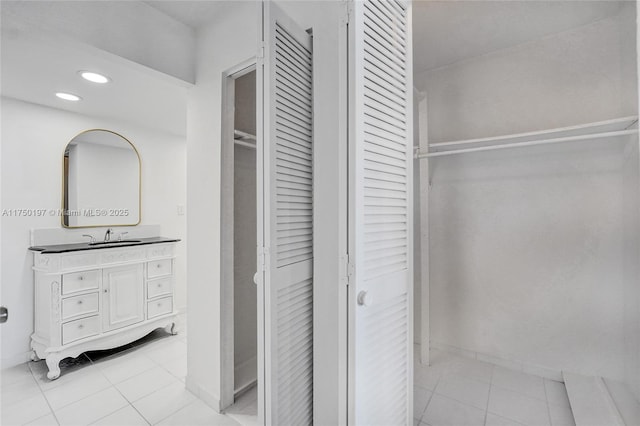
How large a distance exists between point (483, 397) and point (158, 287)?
104 inches

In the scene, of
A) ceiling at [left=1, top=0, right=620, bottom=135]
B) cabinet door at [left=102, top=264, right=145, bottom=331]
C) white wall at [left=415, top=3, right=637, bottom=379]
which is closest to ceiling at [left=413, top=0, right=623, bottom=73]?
ceiling at [left=1, top=0, right=620, bottom=135]

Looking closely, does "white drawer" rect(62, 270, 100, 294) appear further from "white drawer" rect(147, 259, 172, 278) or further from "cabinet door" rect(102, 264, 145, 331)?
"white drawer" rect(147, 259, 172, 278)

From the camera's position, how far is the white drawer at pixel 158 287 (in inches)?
105

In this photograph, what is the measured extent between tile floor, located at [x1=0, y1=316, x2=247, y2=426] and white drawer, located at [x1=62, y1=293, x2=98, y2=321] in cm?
Answer: 40

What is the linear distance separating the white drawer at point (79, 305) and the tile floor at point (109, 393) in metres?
0.40

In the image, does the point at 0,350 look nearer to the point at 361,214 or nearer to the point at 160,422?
the point at 160,422

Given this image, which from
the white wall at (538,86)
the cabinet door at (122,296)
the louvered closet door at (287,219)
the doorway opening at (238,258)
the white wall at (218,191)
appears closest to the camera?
the louvered closet door at (287,219)

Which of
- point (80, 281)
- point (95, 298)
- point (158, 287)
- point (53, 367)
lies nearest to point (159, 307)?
point (158, 287)

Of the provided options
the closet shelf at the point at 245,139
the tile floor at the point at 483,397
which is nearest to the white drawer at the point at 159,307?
the closet shelf at the point at 245,139

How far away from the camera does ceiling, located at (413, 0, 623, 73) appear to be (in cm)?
171

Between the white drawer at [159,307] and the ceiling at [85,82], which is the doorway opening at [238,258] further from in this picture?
the white drawer at [159,307]

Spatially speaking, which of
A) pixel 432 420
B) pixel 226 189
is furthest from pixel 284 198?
pixel 432 420

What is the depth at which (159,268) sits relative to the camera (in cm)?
276
